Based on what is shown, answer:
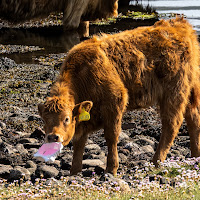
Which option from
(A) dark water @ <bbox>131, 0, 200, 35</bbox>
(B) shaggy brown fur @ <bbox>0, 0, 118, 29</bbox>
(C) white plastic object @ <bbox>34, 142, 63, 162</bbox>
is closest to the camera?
(C) white plastic object @ <bbox>34, 142, 63, 162</bbox>

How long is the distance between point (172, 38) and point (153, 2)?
28.9 metres

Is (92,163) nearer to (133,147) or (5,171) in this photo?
(133,147)

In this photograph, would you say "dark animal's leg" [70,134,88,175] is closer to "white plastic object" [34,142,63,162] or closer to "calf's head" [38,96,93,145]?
"calf's head" [38,96,93,145]

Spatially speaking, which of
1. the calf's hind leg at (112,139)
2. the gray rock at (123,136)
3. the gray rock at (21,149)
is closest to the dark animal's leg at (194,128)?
the calf's hind leg at (112,139)

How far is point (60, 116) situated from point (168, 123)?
1.88m

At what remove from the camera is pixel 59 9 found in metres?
16.4

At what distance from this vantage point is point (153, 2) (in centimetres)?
3522

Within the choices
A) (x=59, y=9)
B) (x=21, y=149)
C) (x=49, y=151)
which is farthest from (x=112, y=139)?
(x=59, y=9)

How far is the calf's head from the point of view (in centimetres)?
562

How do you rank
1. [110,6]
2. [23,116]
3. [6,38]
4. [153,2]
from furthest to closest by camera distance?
[153,2], [6,38], [110,6], [23,116]

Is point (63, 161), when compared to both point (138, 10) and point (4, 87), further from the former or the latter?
point (138, 10)

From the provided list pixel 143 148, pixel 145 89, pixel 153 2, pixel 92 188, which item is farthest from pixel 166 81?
pixel 153 2

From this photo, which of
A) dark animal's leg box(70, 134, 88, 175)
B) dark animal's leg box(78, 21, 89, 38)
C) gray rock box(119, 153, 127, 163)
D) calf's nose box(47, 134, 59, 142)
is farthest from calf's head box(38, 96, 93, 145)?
dark animal's leg box(78, 21, 89, 38)

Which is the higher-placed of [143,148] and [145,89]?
[145,89]
